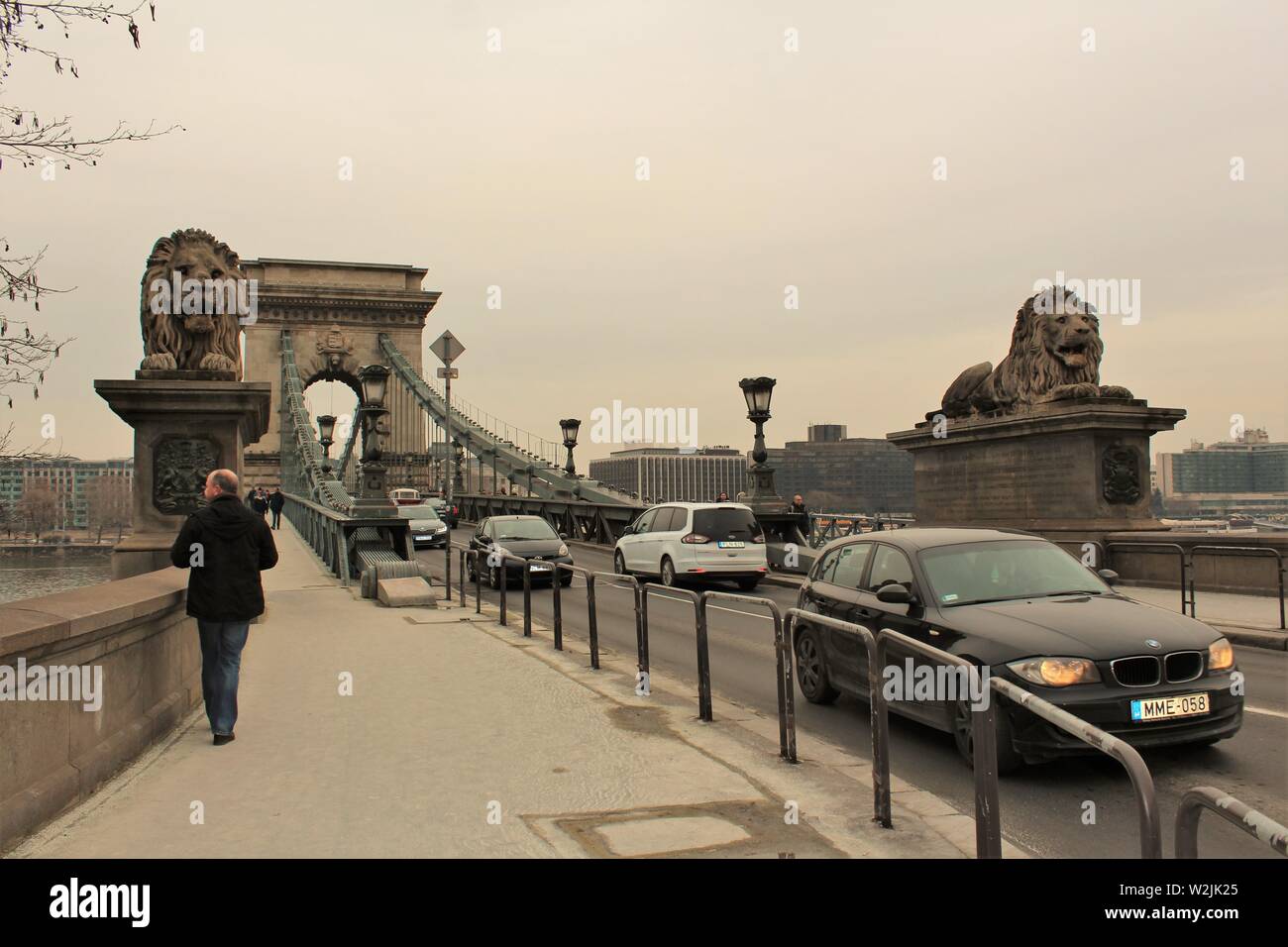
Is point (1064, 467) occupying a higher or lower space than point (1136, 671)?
higher

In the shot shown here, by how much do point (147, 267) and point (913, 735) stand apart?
1040 cm

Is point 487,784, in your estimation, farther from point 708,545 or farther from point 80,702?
point 708,545

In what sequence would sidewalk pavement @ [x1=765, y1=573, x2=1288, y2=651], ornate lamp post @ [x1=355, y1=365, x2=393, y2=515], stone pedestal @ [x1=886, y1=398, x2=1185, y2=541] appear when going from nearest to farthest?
1. sidewalk pavement @ [x1=765, y1=573, x2=1288, y2=651]
2. stone pedestal @ [x1=886, y1=398, x2=1185, y2=541]
3. ornate lamp post @ [x1=355, y1=365, x2=393, y2=515]

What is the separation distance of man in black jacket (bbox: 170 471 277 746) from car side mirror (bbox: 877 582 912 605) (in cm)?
408

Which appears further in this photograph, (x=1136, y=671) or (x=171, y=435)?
(x=171, y=435)

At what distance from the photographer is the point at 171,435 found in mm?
11617

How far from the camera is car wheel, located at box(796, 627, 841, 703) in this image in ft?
26.6

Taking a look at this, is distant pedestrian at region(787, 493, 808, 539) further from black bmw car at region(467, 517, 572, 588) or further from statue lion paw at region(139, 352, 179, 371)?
statue lion paw at region(139, 352, 179, 371)

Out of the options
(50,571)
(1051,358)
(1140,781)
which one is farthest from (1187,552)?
(50,571)

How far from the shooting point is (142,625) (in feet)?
20.2

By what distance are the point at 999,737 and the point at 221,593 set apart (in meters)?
4.91

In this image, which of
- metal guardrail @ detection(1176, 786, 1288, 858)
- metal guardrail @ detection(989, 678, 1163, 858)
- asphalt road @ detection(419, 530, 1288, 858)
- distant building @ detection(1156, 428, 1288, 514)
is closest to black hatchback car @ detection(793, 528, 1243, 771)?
asphalt road @ detection(419, 530, 1288, 858)
